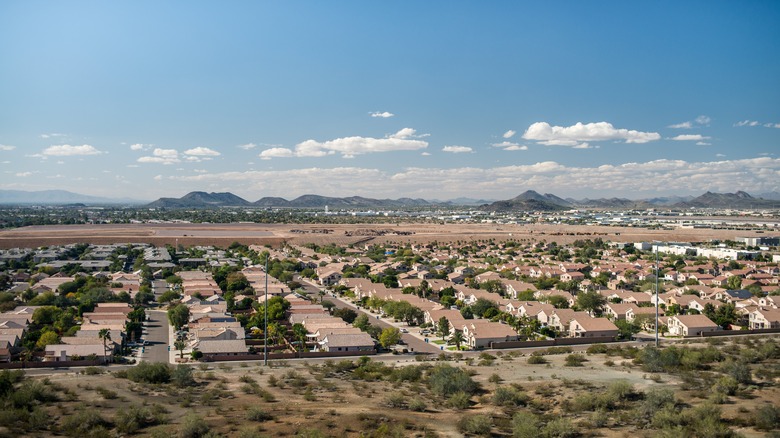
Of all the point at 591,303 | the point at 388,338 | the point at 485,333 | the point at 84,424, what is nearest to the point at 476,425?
the point at 84,424

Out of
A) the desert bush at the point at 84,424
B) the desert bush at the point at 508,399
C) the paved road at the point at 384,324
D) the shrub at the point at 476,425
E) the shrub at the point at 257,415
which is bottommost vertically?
the paved road at the point at 384,324

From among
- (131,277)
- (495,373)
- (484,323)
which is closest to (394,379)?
(495,373)

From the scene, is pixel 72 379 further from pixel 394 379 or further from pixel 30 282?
pixel 30 282

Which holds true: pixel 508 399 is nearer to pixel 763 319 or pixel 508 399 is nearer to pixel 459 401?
pixel 459 401

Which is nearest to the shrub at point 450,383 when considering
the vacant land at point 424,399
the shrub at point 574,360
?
the vacant land at point 424,399

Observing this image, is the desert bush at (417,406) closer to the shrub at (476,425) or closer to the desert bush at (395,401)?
the desert bush at (395,401)

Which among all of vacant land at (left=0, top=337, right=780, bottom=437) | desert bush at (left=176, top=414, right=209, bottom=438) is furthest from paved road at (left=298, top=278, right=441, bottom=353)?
desert bush at (left=176, top=414, right=209, bottom=438)

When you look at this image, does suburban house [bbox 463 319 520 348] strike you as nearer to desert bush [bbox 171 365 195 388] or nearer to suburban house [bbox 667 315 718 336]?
suburban house [bbox 667 315 718 336]
